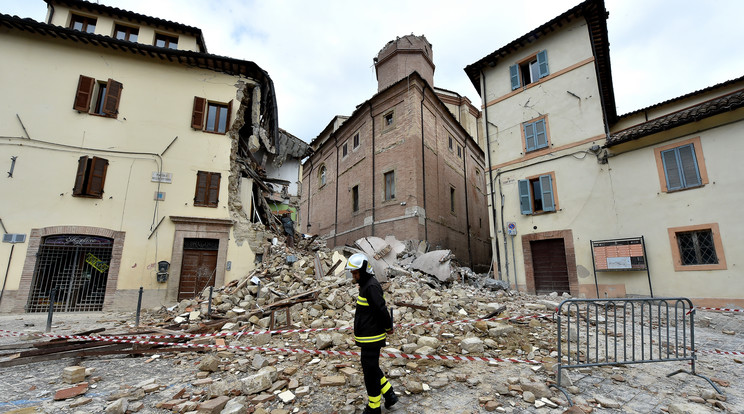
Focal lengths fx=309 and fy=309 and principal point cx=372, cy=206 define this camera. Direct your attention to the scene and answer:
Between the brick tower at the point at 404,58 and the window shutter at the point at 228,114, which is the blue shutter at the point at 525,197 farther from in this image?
the window shutter at the point at 228,114

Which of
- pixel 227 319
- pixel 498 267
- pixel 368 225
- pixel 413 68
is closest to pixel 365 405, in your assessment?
pixel 227 319

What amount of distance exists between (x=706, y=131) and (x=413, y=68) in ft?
50.0

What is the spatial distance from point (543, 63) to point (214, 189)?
1509 centimetres

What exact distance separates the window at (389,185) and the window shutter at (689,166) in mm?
11146

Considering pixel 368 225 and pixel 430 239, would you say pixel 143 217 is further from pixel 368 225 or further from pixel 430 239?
pixel 430 239

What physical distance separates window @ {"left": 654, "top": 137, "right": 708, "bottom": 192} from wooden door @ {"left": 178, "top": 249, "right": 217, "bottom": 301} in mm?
16184

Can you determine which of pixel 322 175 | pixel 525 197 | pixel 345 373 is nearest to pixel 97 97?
pixel 345 373

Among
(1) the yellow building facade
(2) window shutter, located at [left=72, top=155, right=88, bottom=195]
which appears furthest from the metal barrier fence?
(2) window shutter, located at [left=72, top=155, right=88, bottom=195]

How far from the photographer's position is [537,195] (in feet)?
43.7

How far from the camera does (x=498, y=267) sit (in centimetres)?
1360

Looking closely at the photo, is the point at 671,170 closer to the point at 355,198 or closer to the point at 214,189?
the point at 355,198

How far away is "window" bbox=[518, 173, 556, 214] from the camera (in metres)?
12.6

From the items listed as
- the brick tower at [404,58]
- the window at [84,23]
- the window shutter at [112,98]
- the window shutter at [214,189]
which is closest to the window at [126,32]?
the window at [84,23]

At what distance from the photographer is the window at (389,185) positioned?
663 inches
